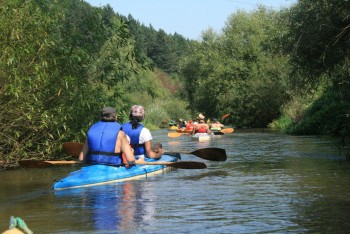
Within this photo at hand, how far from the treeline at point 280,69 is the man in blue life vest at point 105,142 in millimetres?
5654

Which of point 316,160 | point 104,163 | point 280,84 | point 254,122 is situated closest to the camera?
point 104,163

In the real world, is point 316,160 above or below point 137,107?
below

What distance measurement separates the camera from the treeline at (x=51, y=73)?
13.3 meters

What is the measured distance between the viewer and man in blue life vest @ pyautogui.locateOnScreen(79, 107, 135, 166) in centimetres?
1035

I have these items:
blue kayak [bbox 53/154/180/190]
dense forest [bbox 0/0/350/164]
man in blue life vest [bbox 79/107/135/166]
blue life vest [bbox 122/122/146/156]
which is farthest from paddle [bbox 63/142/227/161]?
man in blue life vest [bbox 79/107/135/166]

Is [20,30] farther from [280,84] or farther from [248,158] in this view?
[280,84]

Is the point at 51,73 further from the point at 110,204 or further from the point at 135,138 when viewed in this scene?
the point at 110,204

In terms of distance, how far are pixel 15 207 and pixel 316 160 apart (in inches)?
343

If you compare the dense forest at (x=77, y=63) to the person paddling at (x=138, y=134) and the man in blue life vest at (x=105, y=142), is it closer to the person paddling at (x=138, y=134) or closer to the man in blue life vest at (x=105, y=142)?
the person paddling at (x=138, y=134)

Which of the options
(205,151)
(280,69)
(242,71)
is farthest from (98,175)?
(242,71)

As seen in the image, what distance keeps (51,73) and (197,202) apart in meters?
7.33

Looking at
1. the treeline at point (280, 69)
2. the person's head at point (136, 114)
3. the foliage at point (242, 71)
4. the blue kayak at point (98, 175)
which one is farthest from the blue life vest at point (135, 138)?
the foliage at point (242, 71)

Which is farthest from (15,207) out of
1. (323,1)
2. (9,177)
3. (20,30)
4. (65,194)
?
(323,1)

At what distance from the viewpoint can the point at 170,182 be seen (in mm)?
11180
